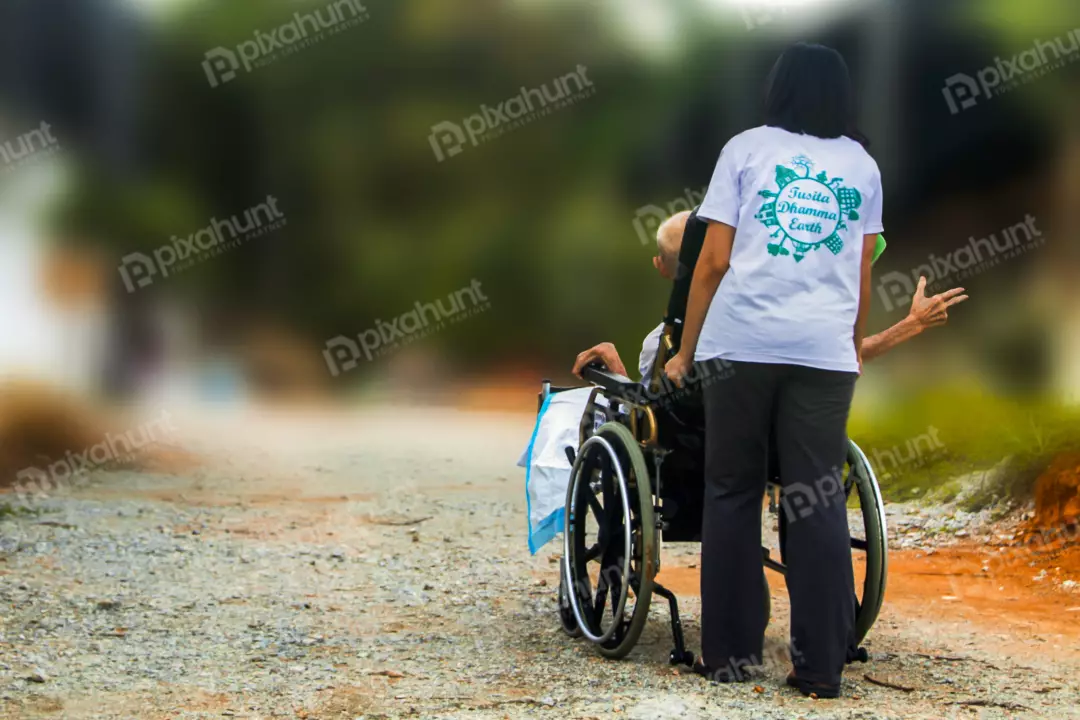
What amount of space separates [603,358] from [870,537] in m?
0.92

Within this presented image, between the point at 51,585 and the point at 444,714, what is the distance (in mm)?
2471

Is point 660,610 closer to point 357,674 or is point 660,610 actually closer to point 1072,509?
point 357,674

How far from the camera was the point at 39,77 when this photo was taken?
379 inches

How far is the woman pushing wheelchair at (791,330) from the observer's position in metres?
3.29

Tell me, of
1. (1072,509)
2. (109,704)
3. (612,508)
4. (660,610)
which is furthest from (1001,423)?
(109,704)

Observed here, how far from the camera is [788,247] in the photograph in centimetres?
328

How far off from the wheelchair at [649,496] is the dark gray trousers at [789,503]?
46 mm
